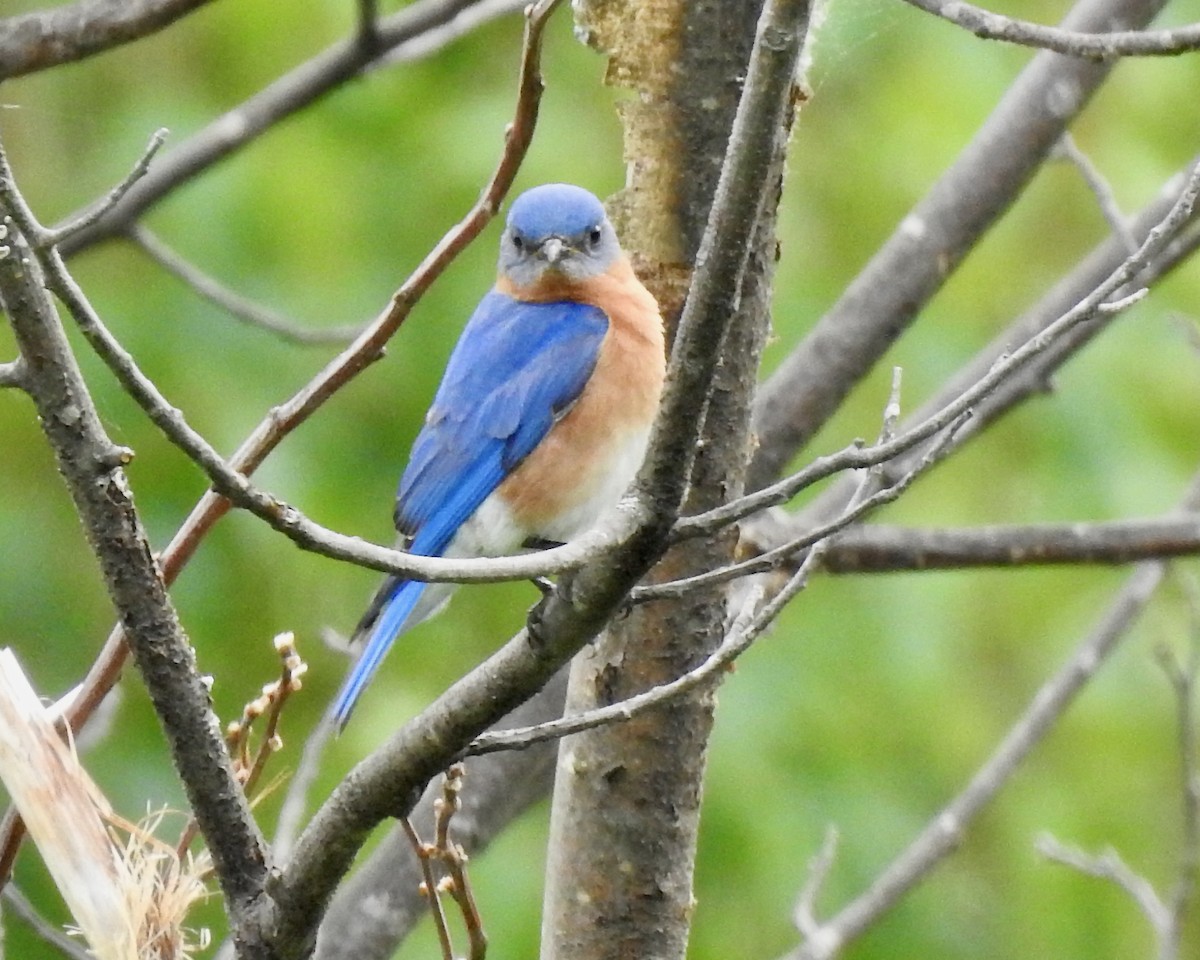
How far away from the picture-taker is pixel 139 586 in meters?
1.82

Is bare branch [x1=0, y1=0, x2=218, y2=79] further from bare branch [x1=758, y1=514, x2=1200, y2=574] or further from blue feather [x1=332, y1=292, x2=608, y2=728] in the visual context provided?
bare branch [x1=758, y1=514, x2=1200, y2=574]

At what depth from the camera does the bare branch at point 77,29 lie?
2.79 m

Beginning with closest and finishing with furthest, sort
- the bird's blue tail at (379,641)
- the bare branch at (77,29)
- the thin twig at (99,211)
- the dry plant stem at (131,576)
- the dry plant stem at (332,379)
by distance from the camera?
1. the thin twig at (99,211)
2. the dry plant stem at (131,576)
3. the dry plant stem at (332,379)
4. the bare branch at (77,29)
5. the bird's blue tail at (379,641)

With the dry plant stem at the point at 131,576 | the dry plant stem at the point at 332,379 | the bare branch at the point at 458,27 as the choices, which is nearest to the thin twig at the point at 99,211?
the dry plant stem at the point at 131,576

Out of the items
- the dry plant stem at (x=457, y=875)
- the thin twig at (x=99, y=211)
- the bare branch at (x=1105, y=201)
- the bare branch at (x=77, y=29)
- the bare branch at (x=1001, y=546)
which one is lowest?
the dry plant stem at (x=457, y=875)

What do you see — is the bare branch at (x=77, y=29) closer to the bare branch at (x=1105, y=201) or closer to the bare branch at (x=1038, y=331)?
the bare branch at (x=1038, y=331)

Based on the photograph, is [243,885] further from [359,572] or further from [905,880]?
[359,572]

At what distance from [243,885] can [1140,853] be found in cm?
395

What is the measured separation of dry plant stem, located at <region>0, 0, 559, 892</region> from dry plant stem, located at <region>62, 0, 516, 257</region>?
1.14 m

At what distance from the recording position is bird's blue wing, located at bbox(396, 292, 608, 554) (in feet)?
11.0

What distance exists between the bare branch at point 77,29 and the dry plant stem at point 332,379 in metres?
0.78

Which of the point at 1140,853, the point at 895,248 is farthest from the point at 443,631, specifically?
the point at 1140,853

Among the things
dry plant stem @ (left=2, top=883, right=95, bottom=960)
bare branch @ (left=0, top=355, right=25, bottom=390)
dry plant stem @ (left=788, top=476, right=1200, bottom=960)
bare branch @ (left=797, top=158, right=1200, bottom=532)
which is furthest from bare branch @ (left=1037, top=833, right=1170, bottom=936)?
bare branch @ (left=0, top=355, right=25, bottom=390)

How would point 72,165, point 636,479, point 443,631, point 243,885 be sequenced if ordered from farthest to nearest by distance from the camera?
point 72,165 < point 443,631 < point 243,885 < point 636,479
